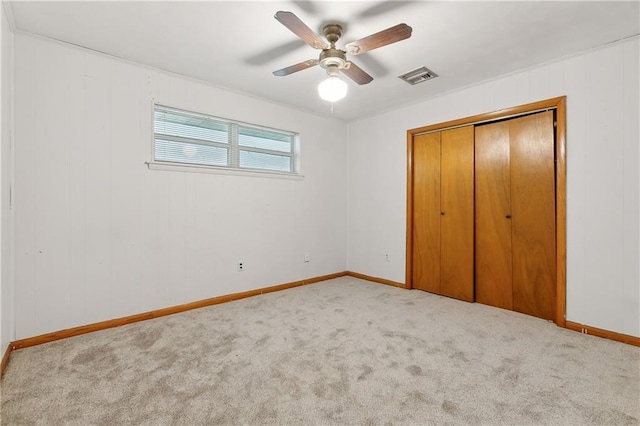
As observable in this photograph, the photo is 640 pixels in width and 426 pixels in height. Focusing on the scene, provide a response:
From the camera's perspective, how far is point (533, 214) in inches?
118

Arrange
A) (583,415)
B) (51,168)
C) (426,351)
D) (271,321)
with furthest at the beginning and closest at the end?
(271,321), (51,168), (426,351), (583,415)

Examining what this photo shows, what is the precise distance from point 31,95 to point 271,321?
8.75 feet

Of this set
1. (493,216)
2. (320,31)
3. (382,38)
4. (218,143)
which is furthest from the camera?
(218,143)

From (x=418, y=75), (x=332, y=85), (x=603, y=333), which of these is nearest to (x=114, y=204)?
(x=332, y=85)

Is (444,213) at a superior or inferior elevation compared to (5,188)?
inferior

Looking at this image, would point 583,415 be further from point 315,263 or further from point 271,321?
point 315,263

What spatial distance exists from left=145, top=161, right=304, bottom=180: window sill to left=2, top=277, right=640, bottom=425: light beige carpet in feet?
4.79

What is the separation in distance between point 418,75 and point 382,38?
1.36m

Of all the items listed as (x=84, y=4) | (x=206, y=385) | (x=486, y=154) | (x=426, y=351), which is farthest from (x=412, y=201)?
(x=84, y=4)

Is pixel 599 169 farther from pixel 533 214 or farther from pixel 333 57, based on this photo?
pixel 333 57

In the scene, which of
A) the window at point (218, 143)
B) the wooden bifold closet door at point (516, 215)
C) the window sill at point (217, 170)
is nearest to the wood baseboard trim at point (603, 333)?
the wooden bifold closet door at point (516, 215)

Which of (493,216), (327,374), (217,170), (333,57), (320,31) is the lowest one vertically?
(327,374)

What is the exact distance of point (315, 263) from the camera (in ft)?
14.4

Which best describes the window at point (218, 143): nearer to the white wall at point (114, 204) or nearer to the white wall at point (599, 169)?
the white wall at point (114, 204)
